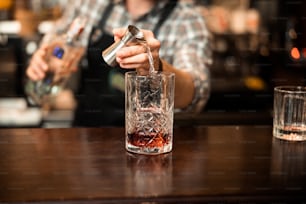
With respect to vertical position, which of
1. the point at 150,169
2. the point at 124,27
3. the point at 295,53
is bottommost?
the point at 150,169

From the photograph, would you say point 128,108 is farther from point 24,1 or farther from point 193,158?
point 24,1

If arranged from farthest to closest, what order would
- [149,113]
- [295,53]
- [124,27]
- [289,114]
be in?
[295,53] < [124,27] < [289,114] < [149,113]

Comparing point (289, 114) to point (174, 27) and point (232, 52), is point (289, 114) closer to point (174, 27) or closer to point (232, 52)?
point (174, 27)

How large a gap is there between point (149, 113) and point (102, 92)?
983 mm

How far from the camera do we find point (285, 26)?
9.27ft

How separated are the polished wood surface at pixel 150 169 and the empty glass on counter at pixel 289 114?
0.03m

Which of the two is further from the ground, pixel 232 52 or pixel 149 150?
pixel 232 52

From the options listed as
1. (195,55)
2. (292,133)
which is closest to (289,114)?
(292,133)

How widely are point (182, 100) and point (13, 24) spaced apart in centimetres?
129

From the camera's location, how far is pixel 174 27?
1.93 m

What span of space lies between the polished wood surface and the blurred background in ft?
4.82

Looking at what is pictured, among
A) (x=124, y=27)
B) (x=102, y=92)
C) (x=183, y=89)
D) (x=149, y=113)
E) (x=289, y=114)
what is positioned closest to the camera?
(x=149, y=113)

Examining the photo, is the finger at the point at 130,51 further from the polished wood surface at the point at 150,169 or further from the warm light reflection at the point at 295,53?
the warm light reflection at the point at 295,53

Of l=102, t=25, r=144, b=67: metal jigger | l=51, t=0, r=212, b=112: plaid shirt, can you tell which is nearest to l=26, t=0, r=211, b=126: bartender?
l=51, t=0, r=212, b=112: plaid shirt
